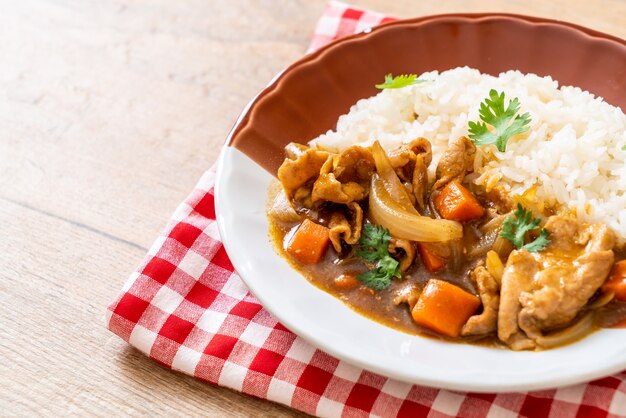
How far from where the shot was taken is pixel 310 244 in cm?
404

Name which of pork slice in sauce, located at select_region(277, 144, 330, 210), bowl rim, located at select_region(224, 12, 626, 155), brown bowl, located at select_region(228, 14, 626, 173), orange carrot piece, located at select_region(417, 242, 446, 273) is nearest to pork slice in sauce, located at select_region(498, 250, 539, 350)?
orange carrot piece, located at select_region(417, 242, 446, 273)

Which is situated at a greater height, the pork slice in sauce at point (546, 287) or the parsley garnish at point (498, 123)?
the parsley garnish at point (498, 123)

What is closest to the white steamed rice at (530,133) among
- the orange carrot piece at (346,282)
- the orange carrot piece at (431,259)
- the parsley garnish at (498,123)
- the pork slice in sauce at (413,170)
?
the parsley garnish at (498,123)

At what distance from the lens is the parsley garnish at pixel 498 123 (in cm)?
427

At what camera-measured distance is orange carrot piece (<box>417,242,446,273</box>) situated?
387cm

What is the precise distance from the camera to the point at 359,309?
12.4 feet

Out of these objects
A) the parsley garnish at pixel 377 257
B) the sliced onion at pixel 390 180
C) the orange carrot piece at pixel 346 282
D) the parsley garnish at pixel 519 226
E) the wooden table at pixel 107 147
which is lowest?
the wooden table at pixel 107 147

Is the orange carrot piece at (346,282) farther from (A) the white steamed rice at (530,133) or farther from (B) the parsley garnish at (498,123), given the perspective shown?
(B) the parsley garnish at (498,123)

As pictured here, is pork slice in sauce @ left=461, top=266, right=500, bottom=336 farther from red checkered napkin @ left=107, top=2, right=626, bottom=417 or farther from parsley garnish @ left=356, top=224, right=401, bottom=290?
Answer: parsley garnish @ left=356, top=224, right=401, bottom=290

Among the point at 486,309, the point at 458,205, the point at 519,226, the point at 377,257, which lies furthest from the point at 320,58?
the point at 486,309

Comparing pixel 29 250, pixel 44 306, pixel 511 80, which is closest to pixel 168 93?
pixel 29 250

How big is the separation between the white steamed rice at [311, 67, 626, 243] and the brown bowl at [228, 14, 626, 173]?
0.16 m

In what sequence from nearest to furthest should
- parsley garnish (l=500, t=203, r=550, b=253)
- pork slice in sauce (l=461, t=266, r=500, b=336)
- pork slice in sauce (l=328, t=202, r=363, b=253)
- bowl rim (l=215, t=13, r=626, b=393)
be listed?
bowl rim (l=215, t=13, r=626, b=393) < pork slice in sauce (l=461, t=266, r=500, b=336) < parsley garnish (l=500, t=203, r=550, b=253) < pork slice in sauce (l=328, t=202, r=363, b=253)

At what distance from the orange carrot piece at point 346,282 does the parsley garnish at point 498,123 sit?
1.13 meters
